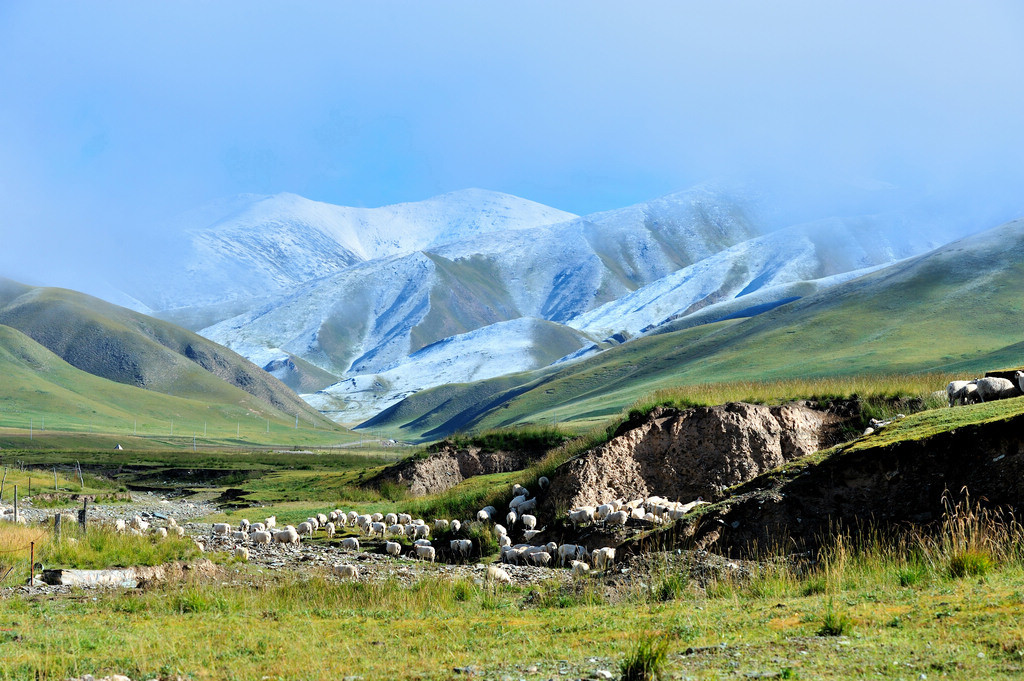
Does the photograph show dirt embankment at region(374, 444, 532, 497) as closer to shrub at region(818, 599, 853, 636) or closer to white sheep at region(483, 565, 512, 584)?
white sheep at region(483, 565, 512, 584)

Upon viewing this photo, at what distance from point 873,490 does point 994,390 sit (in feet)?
24.5

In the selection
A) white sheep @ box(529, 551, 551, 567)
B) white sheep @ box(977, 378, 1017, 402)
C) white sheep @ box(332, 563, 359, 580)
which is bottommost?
white sheep @ box(529, 551, 551, 567)

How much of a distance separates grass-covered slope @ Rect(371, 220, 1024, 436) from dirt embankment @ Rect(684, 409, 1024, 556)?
70.3 meters

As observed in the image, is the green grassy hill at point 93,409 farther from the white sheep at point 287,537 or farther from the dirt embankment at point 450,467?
the white sheep at point 287,537

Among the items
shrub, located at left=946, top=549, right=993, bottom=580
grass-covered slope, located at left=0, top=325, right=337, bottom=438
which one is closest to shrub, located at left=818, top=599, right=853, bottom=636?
shrub, located at left=946, top=549, right=993, bottom=580

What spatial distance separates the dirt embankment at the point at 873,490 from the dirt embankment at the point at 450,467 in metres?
27.0

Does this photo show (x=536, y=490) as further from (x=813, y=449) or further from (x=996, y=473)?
(x=996, y=473)

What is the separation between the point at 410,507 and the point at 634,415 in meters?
10.2

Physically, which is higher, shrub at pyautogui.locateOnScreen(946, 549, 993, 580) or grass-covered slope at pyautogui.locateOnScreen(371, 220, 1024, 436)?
grass-covered slope at pyautogui.locateOnScreen(371, 220, 1024, 436)

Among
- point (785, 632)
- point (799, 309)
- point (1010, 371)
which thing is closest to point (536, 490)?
point (1010, 371)

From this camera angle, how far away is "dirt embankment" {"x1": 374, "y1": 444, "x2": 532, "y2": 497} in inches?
1744

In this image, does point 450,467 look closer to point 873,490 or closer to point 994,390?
point 994,390

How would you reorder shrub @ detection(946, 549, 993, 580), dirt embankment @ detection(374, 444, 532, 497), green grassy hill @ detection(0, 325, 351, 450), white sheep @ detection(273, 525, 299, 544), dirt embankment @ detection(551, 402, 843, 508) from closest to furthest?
1. shrub @ detection(946, 549, 993, 580)
2. white sheep @ detection(273, 525, 299, 544)
3. dirt embankment @ detection(551, 402, 843, 508)
4. dirt embankment @ detection(374, 444, 532, 497)
5. green grassy hill @ detection(0, 325, 351, 450)

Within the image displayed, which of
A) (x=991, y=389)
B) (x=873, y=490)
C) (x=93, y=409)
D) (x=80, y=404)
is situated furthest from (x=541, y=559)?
(x=80, y=404)
